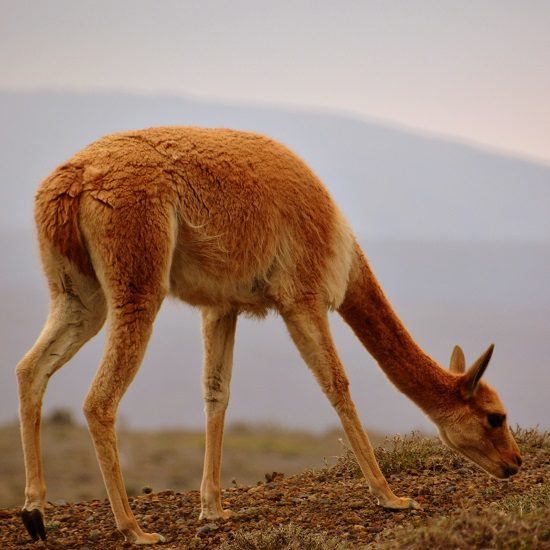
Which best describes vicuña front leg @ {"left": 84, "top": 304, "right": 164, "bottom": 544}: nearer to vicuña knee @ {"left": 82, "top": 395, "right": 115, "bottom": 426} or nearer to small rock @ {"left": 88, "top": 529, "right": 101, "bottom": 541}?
vicuña knee @ {"left": 82, "top": 395, "right": 115, "bottom": 426}

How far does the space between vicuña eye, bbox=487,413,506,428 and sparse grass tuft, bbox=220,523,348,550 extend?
2216 millimetres

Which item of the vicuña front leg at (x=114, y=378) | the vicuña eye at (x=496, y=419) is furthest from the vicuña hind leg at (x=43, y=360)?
the vicuña eye at (x=496, y=419)

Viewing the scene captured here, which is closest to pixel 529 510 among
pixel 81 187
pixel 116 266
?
pixel 116 266

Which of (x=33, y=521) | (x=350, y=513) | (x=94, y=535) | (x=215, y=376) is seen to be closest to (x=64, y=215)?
(x=215, y=376)

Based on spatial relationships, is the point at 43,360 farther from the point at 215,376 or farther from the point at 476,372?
the point at 476,372

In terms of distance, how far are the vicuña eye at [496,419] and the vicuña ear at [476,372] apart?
0.28 metres

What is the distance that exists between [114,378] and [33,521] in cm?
144

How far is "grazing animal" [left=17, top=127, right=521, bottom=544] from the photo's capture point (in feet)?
25.3

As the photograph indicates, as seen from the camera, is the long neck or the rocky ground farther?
the long neck

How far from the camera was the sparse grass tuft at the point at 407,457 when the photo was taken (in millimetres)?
10117

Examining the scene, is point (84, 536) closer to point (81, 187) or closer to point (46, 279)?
point (46, 279)

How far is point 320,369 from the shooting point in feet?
27.9

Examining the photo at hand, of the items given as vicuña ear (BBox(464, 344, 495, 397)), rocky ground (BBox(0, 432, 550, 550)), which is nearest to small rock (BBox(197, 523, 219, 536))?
rocky ground (BBox(0, 432, 550, 550))

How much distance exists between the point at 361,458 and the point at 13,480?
53.1 feet
